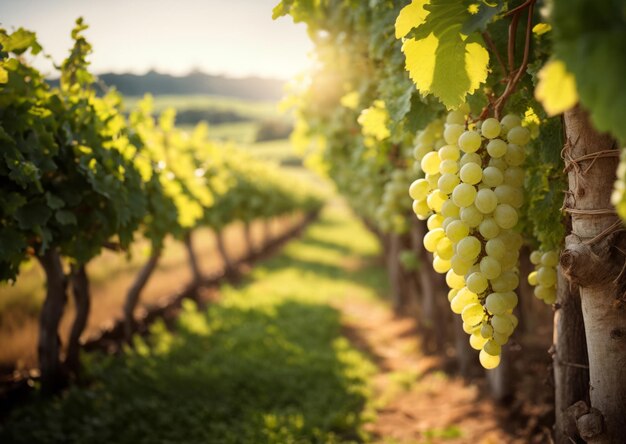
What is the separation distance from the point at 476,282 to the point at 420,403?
4008 mm

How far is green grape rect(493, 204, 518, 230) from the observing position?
5.00 ft

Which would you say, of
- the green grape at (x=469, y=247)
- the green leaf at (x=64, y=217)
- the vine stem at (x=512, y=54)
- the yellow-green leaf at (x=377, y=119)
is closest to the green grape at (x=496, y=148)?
the vine stem at (x=512, y=54)

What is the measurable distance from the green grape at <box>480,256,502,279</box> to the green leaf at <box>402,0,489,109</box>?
580mm

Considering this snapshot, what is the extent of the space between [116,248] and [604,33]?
165 inches

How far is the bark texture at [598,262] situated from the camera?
4.90 ft

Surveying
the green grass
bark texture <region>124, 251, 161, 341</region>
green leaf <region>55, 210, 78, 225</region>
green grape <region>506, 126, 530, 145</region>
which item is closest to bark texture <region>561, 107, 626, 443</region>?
green grape <region>506, 126, 530, 145</region>

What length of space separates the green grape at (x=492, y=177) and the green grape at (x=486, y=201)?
44mm

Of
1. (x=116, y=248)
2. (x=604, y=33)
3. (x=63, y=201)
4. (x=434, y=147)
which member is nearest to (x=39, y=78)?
(x=63, y=201)

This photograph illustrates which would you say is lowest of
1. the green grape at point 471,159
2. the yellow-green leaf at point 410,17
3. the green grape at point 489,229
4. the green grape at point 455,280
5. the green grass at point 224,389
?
the green grass at point 224,389

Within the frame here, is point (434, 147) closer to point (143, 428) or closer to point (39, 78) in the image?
point (39, 78)

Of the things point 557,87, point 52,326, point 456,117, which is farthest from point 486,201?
point 52,326

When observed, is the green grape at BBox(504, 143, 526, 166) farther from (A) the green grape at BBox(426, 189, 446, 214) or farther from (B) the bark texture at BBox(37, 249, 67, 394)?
(B) the bark texture at BBox(37, 249, 67, 394)

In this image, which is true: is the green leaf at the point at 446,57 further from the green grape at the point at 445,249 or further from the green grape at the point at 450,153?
the green grape at the point at 445,249

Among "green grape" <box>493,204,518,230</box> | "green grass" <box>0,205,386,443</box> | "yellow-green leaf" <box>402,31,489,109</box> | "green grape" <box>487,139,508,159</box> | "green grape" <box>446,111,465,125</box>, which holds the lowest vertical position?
"green grass" <box>0,205,386,443</box>
